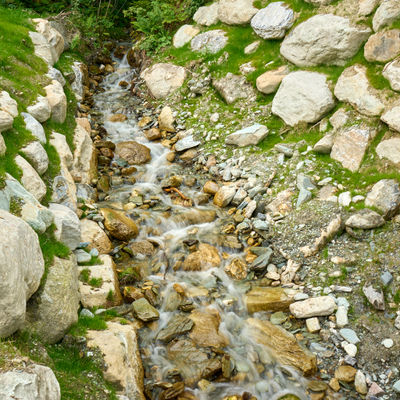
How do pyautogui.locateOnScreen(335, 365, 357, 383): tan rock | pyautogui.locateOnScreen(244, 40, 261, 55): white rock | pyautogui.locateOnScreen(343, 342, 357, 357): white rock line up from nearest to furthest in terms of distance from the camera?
pyautogui.locateOnScreen(335, 365, 357, 383): tan rock
pyautogui.locateOnScreen(343, 342, 357, 357): white rock
pyautogui.locateOnScreen(244, 40, 261, 55): white rock

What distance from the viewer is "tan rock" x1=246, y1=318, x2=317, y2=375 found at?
680 centimetres

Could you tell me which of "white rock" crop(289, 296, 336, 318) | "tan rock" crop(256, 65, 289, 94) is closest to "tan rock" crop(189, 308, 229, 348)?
"white rock" crop(289, 296, 336, 318)

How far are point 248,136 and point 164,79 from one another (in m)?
5.64

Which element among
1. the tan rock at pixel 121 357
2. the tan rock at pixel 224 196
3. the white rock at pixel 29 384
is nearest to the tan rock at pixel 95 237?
the tan rock at pixel 121 357

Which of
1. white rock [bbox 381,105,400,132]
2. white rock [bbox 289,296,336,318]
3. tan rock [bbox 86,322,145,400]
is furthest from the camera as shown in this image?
white rock [bbox 381,105,400,132]

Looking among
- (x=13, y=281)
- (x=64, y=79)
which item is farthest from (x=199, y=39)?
(x=13, y=281)

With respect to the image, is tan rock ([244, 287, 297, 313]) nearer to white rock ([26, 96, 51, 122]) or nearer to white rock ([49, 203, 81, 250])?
white rock ([49, 203, 81, 250])

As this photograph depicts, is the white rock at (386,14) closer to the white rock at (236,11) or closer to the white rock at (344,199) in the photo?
the white rock at (344,199)

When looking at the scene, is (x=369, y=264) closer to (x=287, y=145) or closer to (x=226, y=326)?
(x=226, y=326)

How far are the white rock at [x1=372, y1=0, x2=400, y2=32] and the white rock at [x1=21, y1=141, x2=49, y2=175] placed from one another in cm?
951

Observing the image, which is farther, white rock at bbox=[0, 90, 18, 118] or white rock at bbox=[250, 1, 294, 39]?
white rock at bbox=[250, 1, 294, 39]

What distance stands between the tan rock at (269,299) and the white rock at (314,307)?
0.75ft

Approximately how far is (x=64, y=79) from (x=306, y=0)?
900cm

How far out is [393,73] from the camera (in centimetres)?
948
